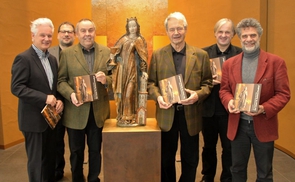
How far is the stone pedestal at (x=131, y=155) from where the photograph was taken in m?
2.82

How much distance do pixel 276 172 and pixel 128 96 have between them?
99.5 inches

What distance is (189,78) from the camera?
2.86 meters

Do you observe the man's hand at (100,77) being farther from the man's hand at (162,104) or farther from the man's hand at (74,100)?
the man's hand at (162,104)

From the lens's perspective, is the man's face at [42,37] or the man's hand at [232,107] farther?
the man's face at [42,37]

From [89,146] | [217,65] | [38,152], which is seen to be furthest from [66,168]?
[217,65]

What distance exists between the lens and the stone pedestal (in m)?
2.82

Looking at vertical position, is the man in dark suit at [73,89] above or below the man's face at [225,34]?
below

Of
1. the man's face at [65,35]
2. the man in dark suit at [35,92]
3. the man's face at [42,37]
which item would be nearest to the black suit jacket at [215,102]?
the man in dark suit at [35,92]

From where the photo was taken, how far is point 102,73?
293cm

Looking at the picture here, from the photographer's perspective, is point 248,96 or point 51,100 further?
point 51,100

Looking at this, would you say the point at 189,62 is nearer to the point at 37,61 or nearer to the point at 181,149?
the point at 181,149

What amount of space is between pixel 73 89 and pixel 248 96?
1.68m

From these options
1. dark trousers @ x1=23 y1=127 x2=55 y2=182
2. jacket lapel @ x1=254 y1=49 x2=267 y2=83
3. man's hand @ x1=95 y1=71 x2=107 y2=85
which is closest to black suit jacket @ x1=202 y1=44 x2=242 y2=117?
jacket lapel @ x1=254 y1=49 x2=267 y2=83

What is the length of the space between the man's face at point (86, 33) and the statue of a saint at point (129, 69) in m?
0.33
